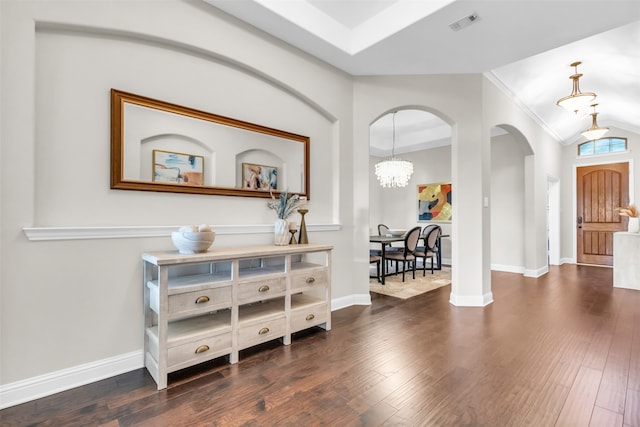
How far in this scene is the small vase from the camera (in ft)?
8.89

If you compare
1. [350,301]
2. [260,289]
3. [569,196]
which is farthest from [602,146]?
[260,289]

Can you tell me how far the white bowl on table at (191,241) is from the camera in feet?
6.56

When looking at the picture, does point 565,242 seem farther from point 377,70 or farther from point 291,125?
point 291,125

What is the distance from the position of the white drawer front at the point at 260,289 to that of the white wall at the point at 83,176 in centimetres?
52

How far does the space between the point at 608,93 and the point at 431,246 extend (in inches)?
149

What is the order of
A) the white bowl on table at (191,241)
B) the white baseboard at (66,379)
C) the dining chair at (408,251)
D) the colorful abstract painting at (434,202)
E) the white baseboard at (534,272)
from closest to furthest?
the white baseboard at (66,379)
the white bowl on table at (191,241)
the dining chair at (408,251)
the white baseboard at (534,272)
the colorful abstract painting at (434,202)

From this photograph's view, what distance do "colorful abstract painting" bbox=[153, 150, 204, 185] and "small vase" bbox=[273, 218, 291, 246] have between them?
0.75m

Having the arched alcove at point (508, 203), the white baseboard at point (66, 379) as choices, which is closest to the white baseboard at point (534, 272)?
the arched alcove at point (508, 203)

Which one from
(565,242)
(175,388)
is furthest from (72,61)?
(565,242)

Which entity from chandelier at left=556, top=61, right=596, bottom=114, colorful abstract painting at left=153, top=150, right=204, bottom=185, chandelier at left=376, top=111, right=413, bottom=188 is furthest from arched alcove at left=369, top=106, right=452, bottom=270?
colorful abstract painting at left=153, top=150, right=204, bottom=185

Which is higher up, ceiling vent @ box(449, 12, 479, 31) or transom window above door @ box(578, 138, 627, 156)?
ceiling vent @ box(449, 12, 479, 31)

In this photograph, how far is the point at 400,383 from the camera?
1.89 metres

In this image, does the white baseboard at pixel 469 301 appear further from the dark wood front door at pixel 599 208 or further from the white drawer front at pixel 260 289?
the dark wood front door at pixel 599 208

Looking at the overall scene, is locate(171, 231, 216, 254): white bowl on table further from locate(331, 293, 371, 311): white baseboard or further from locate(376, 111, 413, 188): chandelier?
locate(376, 111, 413, 188): chandelier
